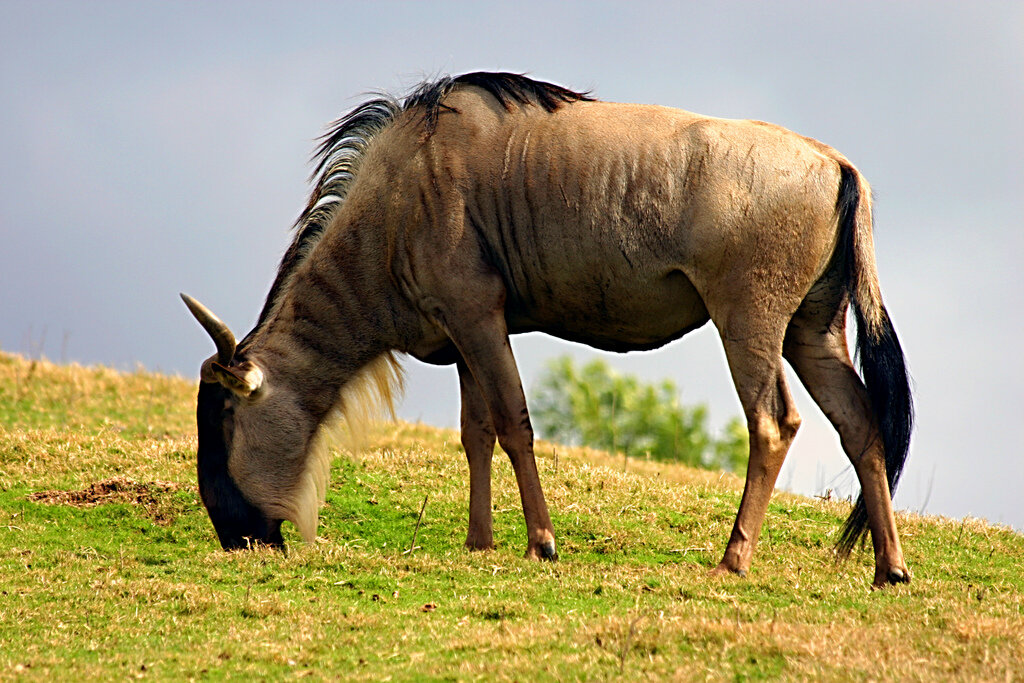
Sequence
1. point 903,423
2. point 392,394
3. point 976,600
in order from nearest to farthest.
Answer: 1. point 976,600
2. point 903,423
3. point 392,394

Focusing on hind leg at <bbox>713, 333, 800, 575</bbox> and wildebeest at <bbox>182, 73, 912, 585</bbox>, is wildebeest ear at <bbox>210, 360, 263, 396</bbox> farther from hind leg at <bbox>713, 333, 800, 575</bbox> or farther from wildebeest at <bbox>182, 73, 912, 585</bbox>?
hind leg at <bbox>713, 333, 800, 575</bbox>

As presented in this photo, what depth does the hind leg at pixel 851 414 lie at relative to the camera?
823 cm

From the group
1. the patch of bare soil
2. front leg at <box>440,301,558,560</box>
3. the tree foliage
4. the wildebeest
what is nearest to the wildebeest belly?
the wildebeest

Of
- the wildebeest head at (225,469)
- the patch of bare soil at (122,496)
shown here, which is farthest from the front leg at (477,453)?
the patch of bare soil at (122,496)

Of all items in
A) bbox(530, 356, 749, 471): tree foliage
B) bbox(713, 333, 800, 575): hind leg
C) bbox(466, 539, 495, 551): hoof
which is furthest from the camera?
bbox(530, 356, 749, 471): tree foliage

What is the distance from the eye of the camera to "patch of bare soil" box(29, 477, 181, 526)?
35.3ft

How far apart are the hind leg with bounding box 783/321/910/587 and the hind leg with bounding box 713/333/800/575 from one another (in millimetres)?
592

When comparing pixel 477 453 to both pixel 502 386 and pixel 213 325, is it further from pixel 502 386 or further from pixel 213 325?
pixel 213 325

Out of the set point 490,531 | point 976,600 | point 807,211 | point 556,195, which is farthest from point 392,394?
point 976,600

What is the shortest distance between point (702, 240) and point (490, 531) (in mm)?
3118

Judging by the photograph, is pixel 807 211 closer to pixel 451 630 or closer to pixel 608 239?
pixel 608 239

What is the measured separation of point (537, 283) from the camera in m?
8.77

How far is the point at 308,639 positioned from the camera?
6430 millimetres

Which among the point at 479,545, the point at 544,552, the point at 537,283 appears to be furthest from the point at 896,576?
the point at 537,283
